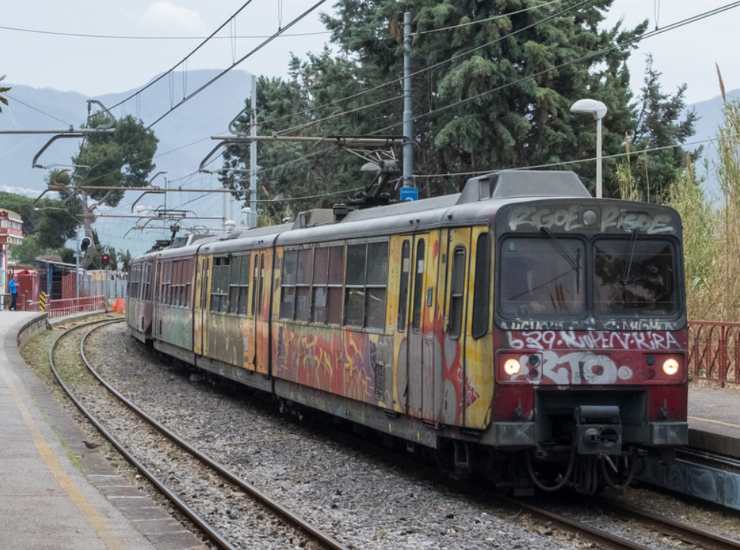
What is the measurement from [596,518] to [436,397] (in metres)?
1.81

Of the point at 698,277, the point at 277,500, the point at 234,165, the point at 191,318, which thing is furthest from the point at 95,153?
the point at 277,500

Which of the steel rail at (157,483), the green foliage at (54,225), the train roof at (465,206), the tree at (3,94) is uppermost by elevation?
the green foliage at (54,225)

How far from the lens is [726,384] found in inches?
729

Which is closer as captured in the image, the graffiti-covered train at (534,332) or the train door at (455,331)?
the graffiti-covered train at (534,332)

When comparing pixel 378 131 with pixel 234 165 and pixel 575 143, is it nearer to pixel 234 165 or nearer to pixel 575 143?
pixel 575 143

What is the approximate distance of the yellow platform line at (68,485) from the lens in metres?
A: 9.53

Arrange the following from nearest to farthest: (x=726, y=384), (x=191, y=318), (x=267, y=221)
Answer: (x=726, y=384) < (x=191, y=318) < (x=267, y=221)

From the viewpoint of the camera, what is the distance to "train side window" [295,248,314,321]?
16.4 m

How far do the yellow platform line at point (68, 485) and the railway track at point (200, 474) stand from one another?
0.83m

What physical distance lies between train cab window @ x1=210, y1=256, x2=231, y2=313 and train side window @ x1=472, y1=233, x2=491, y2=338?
10.7 meters

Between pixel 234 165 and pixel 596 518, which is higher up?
pixel 234 165

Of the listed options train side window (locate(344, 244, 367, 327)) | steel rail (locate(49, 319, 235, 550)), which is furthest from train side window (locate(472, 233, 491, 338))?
train side window (locate(344, 244, 367, 327))

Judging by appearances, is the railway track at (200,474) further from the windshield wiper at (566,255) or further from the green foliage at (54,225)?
the green foliage at (54,225)

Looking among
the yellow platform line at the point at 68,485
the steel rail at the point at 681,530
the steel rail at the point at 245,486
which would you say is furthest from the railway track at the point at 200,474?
the steel rail at the point at 681,530
